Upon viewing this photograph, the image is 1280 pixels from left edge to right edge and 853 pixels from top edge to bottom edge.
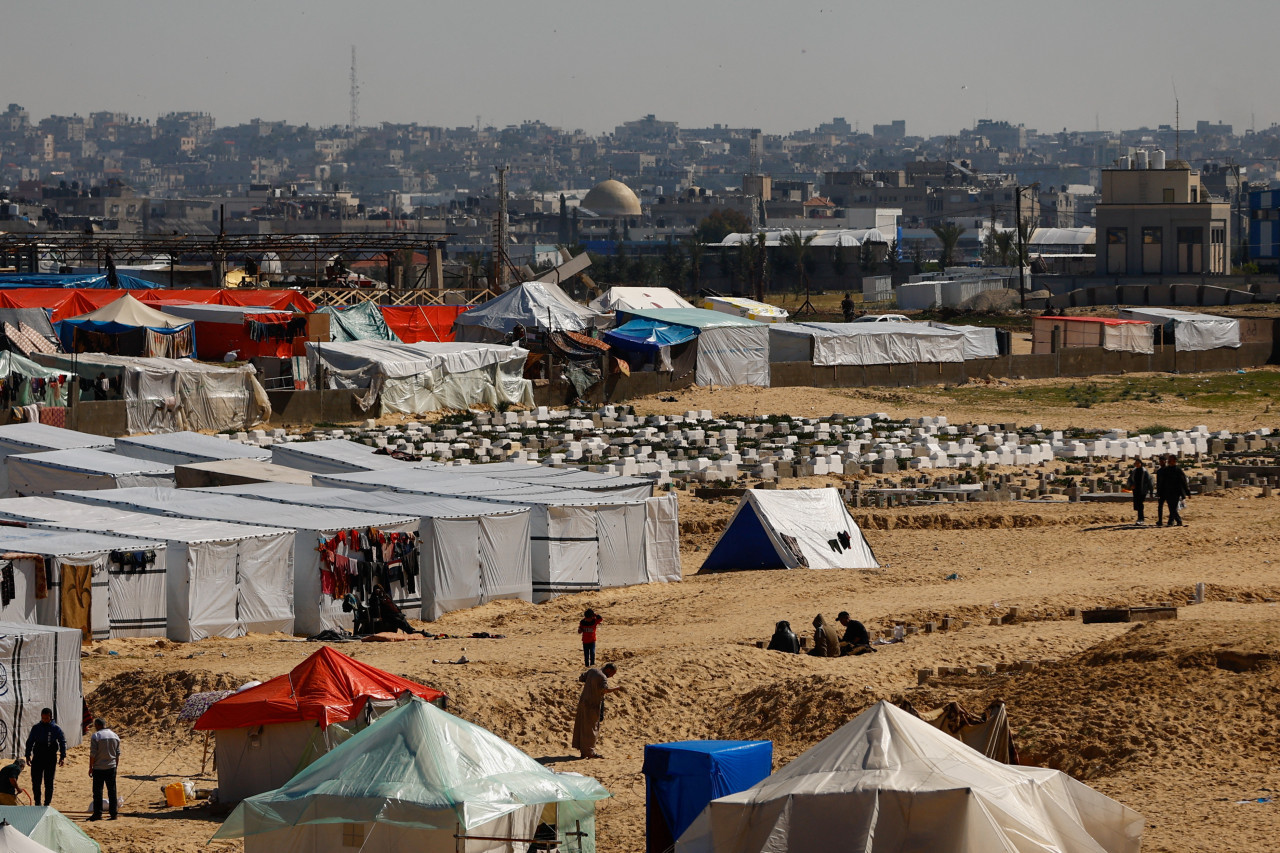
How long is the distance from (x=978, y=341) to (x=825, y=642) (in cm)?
3720

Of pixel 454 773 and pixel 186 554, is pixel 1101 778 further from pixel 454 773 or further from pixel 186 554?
pixel 186 554

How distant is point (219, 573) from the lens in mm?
19641

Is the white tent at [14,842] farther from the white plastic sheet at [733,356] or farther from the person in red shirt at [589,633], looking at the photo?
the white plastic sheet at [733,356]

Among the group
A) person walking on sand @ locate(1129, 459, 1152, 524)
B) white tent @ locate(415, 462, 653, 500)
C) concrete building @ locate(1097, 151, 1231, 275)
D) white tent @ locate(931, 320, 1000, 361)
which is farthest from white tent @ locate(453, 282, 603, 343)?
concrete building @ locate(1097, 151, 1231, 275)

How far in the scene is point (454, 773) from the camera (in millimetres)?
11820

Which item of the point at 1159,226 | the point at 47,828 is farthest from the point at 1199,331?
the point at 47,828

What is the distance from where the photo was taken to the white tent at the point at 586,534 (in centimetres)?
2242

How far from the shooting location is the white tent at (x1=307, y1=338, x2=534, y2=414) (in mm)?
40500

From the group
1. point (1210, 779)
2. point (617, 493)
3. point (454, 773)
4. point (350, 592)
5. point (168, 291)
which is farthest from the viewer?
point (168, 291)

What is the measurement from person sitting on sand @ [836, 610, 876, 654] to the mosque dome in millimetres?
166797

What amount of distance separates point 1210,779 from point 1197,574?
8820 mm

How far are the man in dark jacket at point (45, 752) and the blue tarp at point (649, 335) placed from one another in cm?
3302

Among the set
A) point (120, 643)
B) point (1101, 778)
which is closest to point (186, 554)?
point (120, 643)

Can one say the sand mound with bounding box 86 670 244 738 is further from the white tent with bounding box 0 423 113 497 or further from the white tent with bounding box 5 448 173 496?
the white tent with bounding box 0 423 113 497
